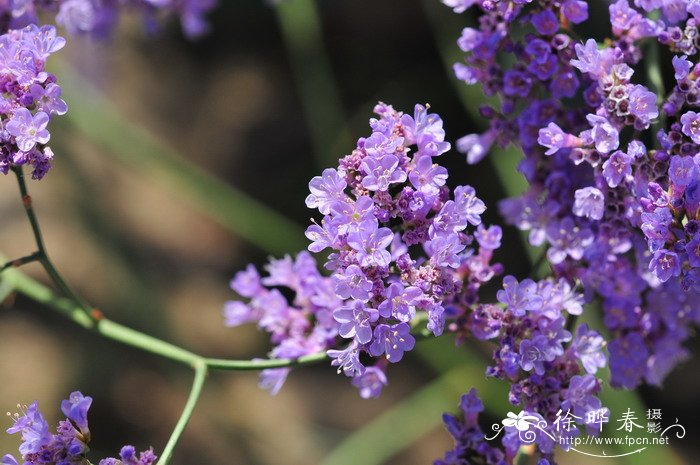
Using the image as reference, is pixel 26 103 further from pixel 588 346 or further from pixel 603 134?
pixel 588 346

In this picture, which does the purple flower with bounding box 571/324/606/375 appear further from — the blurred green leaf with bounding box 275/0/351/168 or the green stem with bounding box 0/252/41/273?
the blurred green leaf with bounding box 275/0/351/168

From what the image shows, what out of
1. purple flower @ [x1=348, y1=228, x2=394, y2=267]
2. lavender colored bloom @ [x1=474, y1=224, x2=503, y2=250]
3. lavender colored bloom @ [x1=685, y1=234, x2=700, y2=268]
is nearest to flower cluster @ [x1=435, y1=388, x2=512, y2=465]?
lavender colored bloom @ [x1=474, y1=224, x2=503, y2=250]

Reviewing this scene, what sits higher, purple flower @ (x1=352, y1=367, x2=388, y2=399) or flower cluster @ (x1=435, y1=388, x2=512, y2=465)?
purple flower @ (x1=352, y1=367, x2=388, y2=399)

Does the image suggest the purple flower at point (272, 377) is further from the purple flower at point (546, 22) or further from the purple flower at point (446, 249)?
the purple flower at point (546, 22)

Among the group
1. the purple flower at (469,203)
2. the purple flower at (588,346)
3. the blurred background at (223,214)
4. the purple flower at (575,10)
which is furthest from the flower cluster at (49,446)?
the blurred background at (223,214)

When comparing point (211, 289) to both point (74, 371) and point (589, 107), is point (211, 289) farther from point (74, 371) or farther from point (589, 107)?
point (589, 107)

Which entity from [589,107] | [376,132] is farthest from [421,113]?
[589,107]

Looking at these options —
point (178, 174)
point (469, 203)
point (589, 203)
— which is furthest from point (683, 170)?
point (178, 174)
